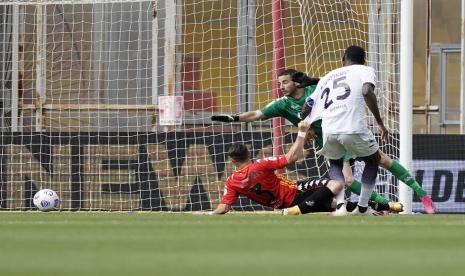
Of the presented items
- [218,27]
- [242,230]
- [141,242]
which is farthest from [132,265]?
[218,27]

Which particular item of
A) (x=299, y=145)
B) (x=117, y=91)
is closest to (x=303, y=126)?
(x=299, y=145)

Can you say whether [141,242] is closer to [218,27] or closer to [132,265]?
[132,265]

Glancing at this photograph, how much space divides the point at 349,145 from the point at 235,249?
18.3ft

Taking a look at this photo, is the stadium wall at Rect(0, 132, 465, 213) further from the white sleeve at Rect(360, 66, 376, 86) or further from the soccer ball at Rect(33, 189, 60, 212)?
the white sleeve at Rect(360, 66, 376, 86)

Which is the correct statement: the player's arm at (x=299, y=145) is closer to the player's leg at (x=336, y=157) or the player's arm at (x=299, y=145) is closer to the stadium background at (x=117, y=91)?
the player's leg at (x=336, y=157)

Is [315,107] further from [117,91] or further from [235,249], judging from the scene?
[117,91]

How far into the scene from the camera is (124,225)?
930 centimetres

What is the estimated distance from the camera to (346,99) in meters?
11.8

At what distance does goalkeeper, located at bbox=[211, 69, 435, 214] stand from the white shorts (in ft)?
2.14

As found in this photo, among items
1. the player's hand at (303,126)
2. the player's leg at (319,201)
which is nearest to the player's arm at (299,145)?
the player's hand at (303,126)

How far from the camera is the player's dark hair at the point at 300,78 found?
12859 mm

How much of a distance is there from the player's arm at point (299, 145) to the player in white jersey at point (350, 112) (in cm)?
26

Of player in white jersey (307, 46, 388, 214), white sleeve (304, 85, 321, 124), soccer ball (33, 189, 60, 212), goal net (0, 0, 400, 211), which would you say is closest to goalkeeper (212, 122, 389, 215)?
white sleeve (304, 85, 321, 124)

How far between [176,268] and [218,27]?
13.7 m
